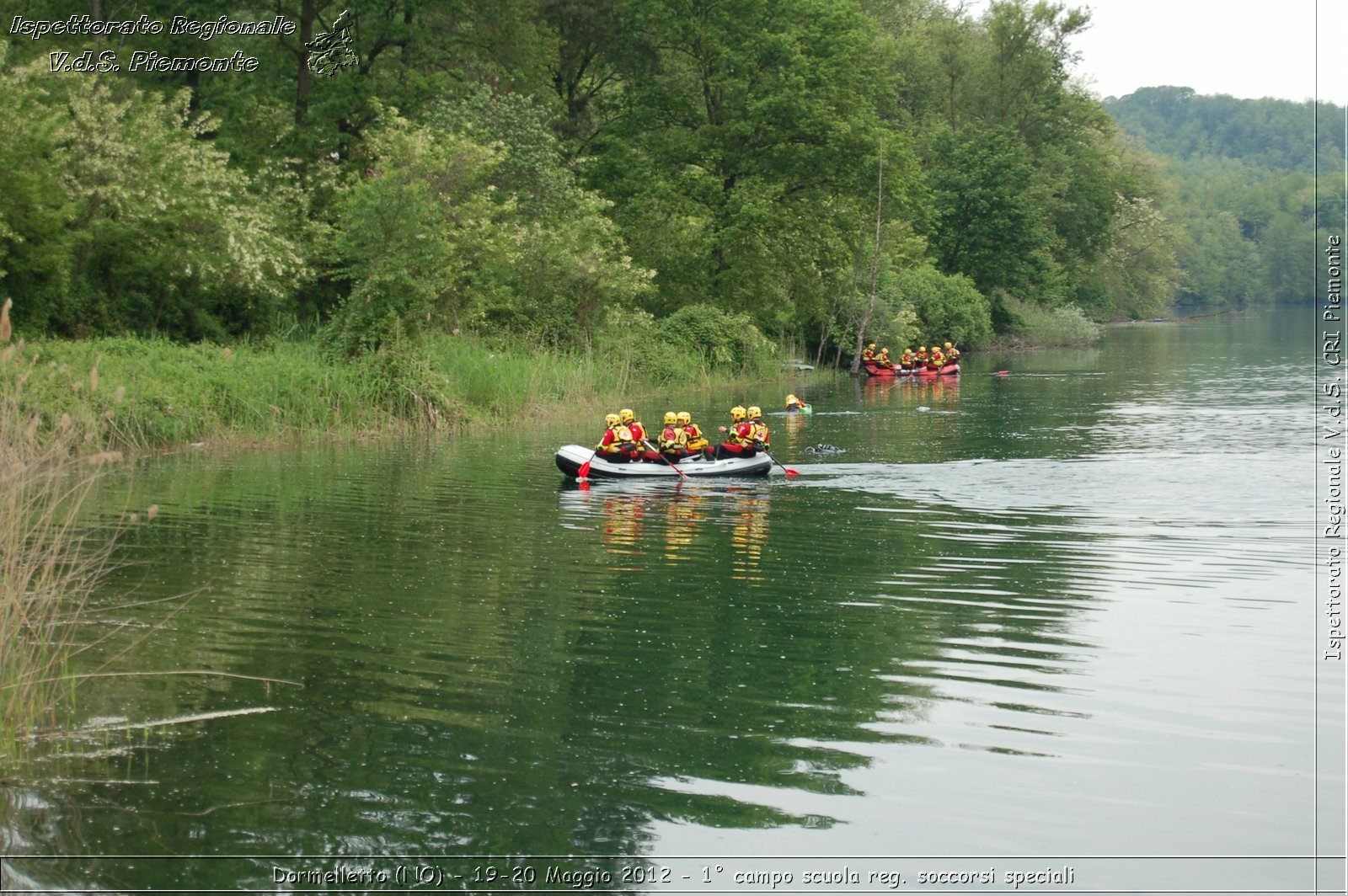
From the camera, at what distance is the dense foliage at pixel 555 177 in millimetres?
26516

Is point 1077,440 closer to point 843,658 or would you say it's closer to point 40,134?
point 843,658

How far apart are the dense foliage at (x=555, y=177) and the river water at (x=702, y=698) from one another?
9.00 metres

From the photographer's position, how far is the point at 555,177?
123 ft

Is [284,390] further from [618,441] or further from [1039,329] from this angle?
[1039,329]

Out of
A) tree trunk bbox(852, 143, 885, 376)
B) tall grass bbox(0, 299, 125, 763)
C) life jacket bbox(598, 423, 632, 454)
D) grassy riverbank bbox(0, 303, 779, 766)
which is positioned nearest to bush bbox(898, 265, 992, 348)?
tree trunk bbox(852, 143, 885, 376)

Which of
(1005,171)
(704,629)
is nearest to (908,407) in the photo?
(704,629)

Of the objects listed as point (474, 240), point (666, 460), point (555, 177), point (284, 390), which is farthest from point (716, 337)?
point (666, 460)

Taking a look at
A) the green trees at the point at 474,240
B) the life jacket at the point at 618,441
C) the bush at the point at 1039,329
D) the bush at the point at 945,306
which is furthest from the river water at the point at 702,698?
the bush at the point at 1039,329

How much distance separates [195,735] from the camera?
8492 mm

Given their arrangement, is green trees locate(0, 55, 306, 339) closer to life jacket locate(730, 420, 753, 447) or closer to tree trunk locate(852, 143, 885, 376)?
life jacket locate(730, 420, 753, 447)

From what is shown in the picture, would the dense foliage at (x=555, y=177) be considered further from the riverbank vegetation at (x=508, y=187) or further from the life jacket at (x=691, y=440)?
the life jacket at (x=691, y=440)

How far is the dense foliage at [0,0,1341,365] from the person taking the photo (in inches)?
1044

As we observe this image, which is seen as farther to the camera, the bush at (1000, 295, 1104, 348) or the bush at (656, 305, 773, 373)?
the bush at (1000, 295, 1104, 348)

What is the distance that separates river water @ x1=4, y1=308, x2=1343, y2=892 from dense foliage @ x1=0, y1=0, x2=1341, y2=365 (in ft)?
29.5
